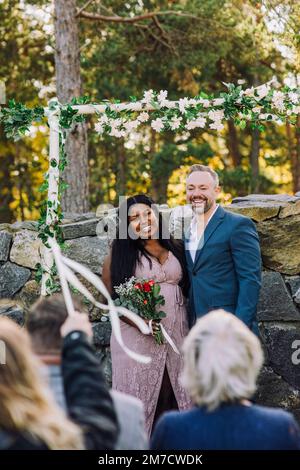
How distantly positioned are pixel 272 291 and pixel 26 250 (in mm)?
1903

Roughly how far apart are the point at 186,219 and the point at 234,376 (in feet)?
11.9

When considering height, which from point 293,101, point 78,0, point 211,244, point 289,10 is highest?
point 78,0

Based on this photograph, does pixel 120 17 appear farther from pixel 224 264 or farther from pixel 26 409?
pixel 26 409

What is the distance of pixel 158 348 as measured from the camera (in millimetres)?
4812

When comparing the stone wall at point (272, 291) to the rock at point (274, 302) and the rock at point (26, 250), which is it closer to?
the rock at point (274, 302)

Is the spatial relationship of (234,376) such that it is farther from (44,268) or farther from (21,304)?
(21,304)

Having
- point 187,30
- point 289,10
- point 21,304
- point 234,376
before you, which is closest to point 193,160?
point 187,30

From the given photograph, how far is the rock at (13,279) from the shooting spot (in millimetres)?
6445

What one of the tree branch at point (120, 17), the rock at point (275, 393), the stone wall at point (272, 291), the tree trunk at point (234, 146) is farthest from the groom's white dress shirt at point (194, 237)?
the tree trunk at point (234, 146)

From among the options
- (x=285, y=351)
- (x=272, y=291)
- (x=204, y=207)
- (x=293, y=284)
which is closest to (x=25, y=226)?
(x=272, y=291)

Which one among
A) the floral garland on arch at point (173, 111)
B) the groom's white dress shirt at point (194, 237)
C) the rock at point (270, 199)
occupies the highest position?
the floral garland on arch at point (173, 111)

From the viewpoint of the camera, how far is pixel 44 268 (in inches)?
199

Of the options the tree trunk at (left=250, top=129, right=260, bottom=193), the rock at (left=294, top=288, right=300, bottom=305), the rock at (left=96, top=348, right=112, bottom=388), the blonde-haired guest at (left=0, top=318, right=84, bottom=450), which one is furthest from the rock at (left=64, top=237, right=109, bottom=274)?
the tree trunk at (left=250, top=129, right=260, bottom=193)

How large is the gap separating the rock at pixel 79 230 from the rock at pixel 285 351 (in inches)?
59.5
